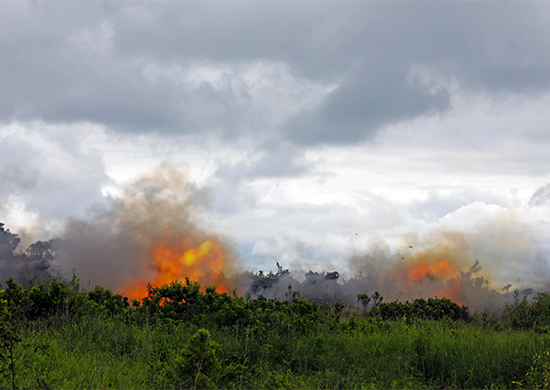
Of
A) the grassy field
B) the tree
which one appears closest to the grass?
the grassy field

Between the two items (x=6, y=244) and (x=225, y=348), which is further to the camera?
(x=6, y=244)

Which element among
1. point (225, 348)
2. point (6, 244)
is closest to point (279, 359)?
point (225, 348)

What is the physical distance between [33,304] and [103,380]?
17.7 feet

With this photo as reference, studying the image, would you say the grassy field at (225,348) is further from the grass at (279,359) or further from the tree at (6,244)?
the tree at (6,244)

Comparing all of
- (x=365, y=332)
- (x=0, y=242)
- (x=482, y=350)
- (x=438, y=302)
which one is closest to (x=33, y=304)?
(x=365, y=332)

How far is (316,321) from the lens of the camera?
1100 centimetres

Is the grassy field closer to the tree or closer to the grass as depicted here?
the grass

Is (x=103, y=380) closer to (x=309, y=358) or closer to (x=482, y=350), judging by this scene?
(x=309, y=358)

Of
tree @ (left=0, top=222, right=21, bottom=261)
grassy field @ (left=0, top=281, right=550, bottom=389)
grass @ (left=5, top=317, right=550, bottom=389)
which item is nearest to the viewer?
grassy field @ (left=0, top=281, right=550, bottom=389)

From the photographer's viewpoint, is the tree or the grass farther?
the tree

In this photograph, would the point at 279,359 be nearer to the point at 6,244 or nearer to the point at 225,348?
the point at 225,348

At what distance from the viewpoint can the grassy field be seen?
22.5 feet

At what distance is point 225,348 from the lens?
8.34 metres

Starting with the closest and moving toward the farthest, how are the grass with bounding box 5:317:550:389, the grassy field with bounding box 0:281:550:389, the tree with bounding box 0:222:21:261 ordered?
the grassy field with bounding box 0:281:550:389
the grass with bounding box 5:317:550:389
the tree with bounding box 0:222:21:261
